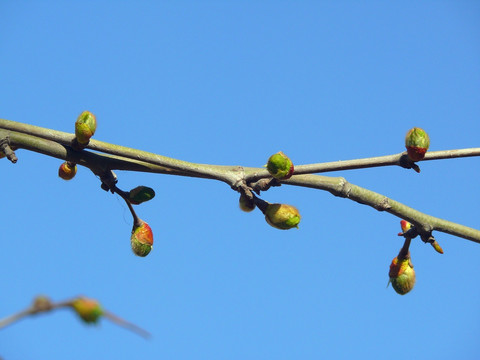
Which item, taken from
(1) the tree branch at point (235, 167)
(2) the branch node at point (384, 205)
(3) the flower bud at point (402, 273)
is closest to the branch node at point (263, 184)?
(1) the tree branch at point (235, 167)

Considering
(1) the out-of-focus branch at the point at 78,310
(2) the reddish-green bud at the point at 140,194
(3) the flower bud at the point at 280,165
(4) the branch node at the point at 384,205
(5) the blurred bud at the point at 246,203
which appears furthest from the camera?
(2) the reddish-green bud at the point at 140,194

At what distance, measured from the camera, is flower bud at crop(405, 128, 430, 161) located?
3.05 metres

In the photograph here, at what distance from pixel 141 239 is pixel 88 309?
2.52m

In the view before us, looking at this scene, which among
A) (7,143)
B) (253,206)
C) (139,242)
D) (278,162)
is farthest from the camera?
(139,242)

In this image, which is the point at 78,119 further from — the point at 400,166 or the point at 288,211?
the point at 400,166

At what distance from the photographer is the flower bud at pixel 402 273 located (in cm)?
374

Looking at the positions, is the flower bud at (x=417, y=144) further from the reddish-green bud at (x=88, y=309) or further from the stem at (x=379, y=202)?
the reddish-green bud at (x=88, y=309)

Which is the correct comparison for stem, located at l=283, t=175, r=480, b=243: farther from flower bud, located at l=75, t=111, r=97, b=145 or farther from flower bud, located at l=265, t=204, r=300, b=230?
flower bud, located at l=75, t=111, r=97, b=145

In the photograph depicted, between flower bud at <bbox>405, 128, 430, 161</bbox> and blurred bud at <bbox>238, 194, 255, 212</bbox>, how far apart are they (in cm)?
81

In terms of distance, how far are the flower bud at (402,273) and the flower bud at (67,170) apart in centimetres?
193

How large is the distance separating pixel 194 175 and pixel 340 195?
0.69 metres

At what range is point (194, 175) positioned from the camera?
2.94 m

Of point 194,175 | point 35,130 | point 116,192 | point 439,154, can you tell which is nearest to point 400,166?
point 439,154

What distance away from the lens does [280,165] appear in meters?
2.86
